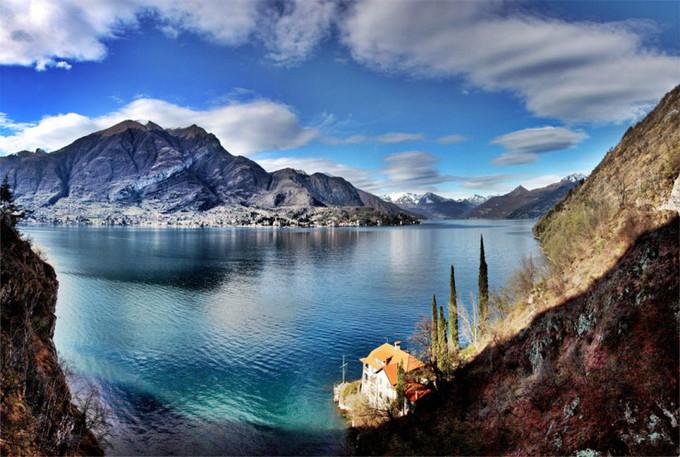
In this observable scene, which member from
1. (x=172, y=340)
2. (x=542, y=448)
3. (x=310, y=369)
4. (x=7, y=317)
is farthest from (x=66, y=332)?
(x=542, y=448)

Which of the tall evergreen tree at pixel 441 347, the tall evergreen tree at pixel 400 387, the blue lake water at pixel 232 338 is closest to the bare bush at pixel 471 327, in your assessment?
the tall evergreen tree at pixel 441 347

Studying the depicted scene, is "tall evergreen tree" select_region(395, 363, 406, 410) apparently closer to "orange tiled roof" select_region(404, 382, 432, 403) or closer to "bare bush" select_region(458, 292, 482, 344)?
"orange tiled roof" select_region(404, 382, 432, 403)

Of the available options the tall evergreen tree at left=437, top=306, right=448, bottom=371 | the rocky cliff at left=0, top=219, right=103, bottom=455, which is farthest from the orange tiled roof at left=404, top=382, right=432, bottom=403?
the rocky cliff at left=0, top=219, right=103, bottom=455

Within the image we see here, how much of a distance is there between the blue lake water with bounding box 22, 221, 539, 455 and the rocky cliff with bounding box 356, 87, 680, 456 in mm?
12622

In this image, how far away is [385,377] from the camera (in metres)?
42.5

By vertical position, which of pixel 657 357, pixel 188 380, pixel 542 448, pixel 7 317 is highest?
pixel 7 317

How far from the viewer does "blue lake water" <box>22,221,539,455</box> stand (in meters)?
40.5

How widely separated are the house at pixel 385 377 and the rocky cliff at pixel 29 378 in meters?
26.6

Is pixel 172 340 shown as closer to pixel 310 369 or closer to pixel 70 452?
pixel 310 369

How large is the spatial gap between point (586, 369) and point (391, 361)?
22.1 meters

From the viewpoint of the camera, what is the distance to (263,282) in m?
110

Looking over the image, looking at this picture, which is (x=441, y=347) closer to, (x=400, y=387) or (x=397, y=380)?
(x=397, y=380)

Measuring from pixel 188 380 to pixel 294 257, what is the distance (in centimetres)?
11255

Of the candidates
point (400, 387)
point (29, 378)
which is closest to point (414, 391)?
point (400, 387)
